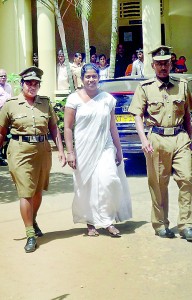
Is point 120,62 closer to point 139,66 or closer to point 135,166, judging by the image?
point 139,66

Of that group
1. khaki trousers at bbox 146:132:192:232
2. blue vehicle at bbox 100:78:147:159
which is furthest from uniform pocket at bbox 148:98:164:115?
blue vehicle at bbox 100:78:147:159

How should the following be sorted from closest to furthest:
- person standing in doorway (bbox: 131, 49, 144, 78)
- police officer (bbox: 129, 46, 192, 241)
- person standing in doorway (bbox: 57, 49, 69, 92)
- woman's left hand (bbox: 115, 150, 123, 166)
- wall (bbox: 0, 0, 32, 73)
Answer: police officer (bbox: 129, 46, 192, 241) < woman's left hand (bbox: 115, 150, 123, 166) < person standing in doorway (bbox: 131, 49, 144, 78) < person standing in doorway (bbox: 57, 49, 69, 92) < wall (bbox: 0, 0, 32, 73)

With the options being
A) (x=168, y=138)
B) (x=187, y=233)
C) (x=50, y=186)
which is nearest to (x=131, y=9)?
(x=50, y=186)

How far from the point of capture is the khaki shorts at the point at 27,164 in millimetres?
6172

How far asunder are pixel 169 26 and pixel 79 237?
13751 millimetres

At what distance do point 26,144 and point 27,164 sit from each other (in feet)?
0.66

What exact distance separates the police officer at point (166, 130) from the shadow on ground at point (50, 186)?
2.92 m

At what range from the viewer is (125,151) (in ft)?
33.7

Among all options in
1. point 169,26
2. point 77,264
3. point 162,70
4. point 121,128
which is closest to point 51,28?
point 169,26

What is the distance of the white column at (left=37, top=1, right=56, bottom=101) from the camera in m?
16.1

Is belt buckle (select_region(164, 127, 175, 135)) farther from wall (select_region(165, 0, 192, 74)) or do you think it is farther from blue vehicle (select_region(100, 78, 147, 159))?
wall (select_region(165, 0, 192, 74))

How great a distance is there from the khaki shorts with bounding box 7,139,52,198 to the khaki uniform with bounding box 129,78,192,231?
42.1 inches

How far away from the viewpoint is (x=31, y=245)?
19.7 ft

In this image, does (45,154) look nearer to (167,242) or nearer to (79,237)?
(79,237)
